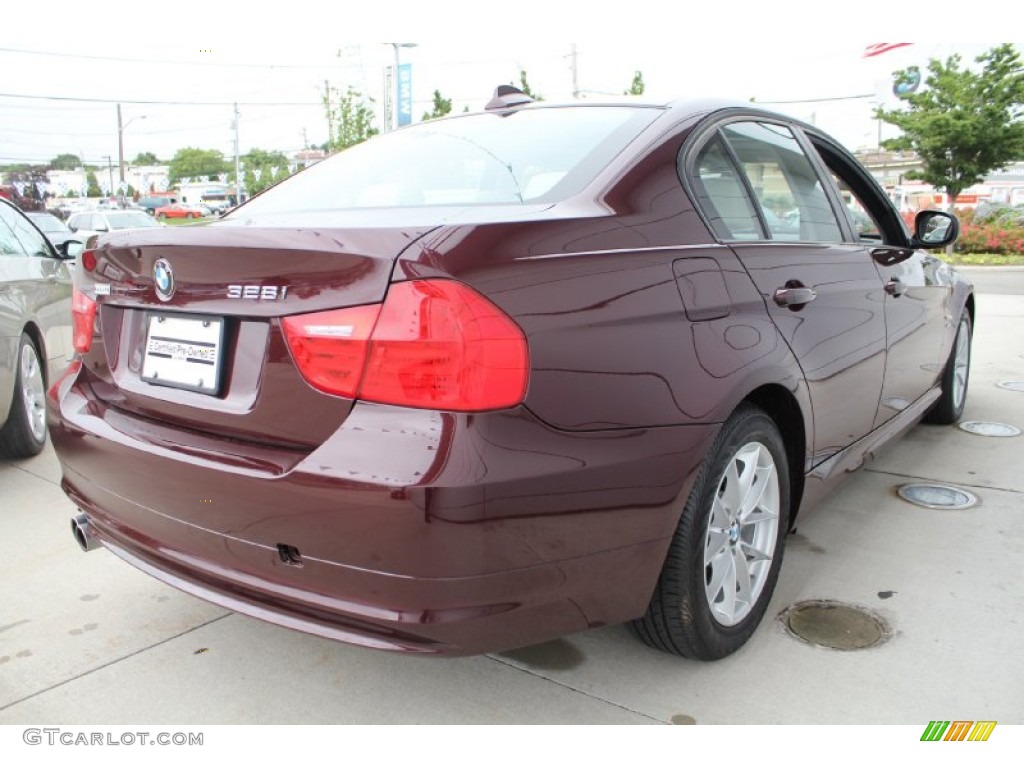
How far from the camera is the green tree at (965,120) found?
21469mm

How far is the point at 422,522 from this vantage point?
166 centimetres

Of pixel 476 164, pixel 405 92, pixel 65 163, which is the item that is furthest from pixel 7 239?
pixel 65 163

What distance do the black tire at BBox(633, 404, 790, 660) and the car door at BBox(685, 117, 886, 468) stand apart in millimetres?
303

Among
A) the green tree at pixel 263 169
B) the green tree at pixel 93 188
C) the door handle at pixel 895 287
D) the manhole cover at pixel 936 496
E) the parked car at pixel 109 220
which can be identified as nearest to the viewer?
the door handle at pixel 895 287

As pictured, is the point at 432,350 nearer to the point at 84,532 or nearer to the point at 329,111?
the point at 84,532

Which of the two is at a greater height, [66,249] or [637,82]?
[637,82]

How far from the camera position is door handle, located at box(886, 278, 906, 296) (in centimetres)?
337

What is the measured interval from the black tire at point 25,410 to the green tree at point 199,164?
11287 cm

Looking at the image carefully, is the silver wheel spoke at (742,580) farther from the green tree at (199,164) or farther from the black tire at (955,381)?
the green tree at (199,164)

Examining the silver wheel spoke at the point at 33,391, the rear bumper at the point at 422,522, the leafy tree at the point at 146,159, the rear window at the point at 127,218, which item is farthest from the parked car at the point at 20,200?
the leafy tree at the point at 146,159

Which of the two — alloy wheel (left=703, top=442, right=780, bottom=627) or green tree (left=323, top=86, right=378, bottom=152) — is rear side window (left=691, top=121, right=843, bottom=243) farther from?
green tree (left=323, top=86, right=378, bottom=152)

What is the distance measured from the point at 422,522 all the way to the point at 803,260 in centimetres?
166
